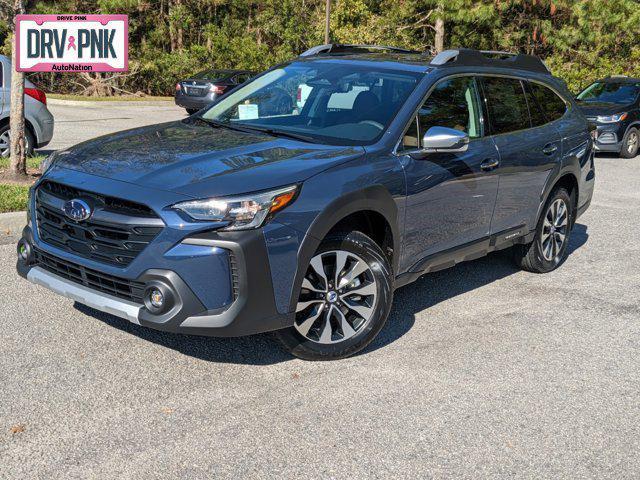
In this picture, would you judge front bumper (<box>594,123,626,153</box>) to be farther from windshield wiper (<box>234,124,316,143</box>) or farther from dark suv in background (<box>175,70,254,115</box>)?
windshield wiper (<box>234,124,316,143</box>)

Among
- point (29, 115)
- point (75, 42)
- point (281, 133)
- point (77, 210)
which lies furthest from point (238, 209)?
point (29, 115)

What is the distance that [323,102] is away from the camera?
5.65m

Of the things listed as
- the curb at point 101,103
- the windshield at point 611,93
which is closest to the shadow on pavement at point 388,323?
the windshield at point 611,93

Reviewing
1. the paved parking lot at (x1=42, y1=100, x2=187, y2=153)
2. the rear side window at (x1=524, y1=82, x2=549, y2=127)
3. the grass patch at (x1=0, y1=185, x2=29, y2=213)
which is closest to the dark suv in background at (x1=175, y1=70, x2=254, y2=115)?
the paved parking lot at (x1=42, y1=100, x2=187, y2=153)

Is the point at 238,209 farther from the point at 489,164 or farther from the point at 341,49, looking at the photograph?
the point at 341,49

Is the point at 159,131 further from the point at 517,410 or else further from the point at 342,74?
the point at 517,410

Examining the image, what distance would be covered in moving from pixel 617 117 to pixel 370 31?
16324 millimetres

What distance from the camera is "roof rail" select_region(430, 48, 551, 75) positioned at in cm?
586

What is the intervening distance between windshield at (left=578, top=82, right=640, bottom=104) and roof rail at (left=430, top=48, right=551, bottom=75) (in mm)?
11727

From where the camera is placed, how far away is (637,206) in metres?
10.9

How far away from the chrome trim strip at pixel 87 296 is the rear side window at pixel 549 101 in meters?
4.05

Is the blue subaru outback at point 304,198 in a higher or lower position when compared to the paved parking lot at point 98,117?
higher

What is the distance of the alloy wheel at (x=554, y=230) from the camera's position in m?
7.11

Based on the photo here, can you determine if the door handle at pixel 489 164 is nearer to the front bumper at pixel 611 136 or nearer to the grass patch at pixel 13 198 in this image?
the grass patch at pixel 13 198
